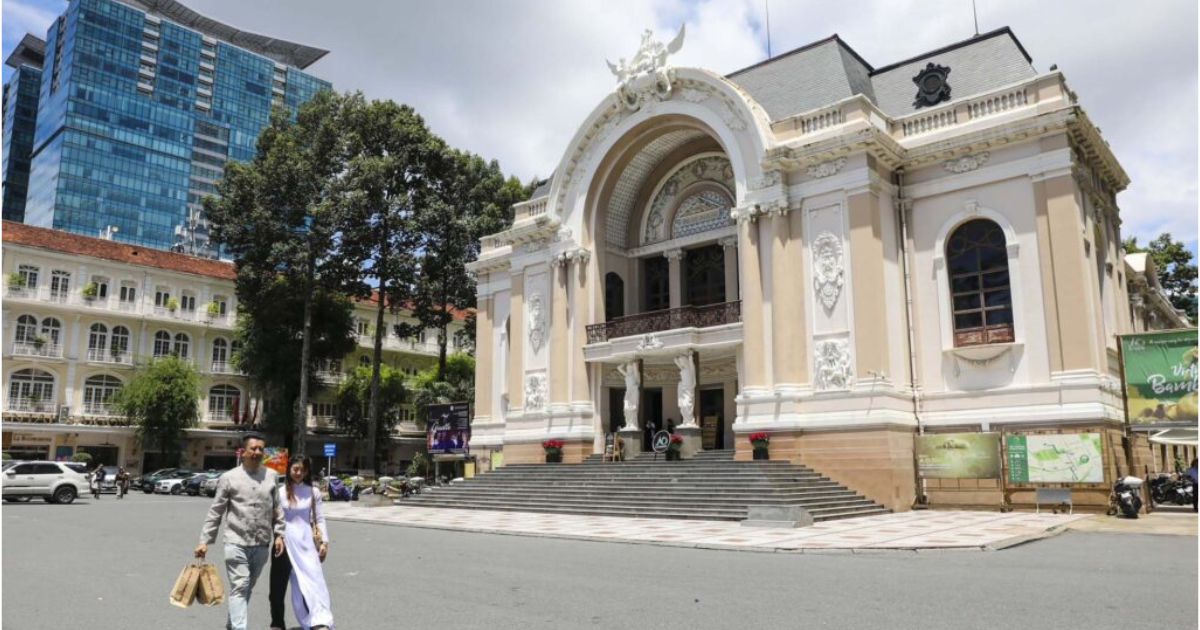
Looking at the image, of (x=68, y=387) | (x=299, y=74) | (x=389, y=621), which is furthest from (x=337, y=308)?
(x=299, y=74)

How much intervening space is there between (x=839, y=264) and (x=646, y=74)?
9156mm

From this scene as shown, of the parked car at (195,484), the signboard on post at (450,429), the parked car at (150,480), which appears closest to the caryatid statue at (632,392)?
the signboard on post at (450,429)

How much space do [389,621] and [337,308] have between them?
39764 millimetres

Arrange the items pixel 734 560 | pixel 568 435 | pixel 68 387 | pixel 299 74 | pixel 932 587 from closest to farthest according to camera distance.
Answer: pixel 932 587, pixel 734 560, pixel 568 435, pixel 68 387, pixel 299 74

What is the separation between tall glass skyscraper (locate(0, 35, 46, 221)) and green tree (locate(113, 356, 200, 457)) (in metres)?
75.3

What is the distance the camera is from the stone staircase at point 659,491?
745 inches

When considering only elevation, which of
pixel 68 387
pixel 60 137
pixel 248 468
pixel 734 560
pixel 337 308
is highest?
pixel 60 137

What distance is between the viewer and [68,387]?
4331 cm

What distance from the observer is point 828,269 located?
22547 mm

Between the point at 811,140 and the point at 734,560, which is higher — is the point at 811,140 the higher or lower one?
the higher one

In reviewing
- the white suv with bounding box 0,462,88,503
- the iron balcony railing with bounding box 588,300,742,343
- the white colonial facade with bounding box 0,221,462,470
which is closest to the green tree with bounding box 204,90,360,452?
the white colonial facade with bounding box 0,221,462,470

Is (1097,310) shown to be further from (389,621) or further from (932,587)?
(389,621)

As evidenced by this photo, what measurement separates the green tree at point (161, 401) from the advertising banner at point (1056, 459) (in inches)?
1526

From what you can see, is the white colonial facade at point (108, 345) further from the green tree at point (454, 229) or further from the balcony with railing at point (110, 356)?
the green tree at point (454, 229)
